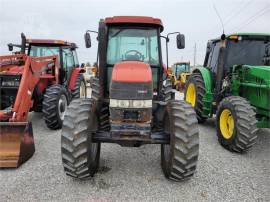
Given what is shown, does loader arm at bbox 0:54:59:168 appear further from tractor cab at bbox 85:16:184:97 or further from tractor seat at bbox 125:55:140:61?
tractor seat at bbox 125:55:140:61

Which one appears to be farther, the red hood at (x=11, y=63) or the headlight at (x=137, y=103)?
the red hood at (x=11, y=63)

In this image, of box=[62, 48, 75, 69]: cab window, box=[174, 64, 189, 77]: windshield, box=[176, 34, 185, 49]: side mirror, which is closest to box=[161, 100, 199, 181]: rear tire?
box=[176, 34, 185, 49]: side mirror

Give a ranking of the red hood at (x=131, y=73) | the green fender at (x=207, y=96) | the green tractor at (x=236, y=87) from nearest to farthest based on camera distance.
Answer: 1. the red hood at (x=131, y=73)
2. the green tractor at (x=236, y=87)
3. the green fender at (x=207, y=96)

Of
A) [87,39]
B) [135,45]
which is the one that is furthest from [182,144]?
[87,39]

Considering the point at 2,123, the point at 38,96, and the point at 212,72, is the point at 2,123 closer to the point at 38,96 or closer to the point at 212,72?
the point at 38,96

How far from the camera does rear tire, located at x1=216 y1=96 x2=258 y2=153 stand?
464 centimetres

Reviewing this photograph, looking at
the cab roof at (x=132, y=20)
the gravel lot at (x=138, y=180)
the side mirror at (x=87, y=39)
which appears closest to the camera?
the gravel lot at (x=138, y=180)

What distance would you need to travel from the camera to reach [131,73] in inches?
142

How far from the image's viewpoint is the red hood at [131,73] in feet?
11.6

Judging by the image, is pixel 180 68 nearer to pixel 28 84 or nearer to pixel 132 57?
pixel 28 84

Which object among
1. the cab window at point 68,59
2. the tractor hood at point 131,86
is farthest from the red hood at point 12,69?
the tractor hood at point 131,86

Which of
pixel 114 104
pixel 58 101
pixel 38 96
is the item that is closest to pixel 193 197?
pixel 114 104

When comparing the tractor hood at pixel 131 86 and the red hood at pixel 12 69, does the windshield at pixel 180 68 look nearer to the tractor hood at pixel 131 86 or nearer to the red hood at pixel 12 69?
the red hood at pixel 12 69

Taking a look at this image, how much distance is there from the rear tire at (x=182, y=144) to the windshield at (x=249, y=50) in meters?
3.06
